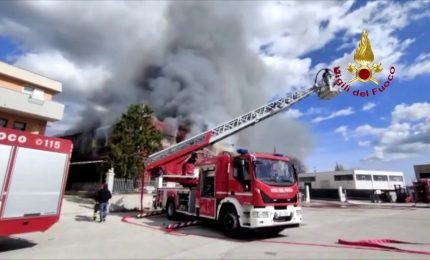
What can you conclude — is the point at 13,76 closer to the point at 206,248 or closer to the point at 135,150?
the point at 135,150

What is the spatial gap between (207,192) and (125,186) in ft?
36.5

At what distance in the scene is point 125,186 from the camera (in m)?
20.2

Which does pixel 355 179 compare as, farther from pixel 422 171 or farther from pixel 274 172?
pixel 274 172

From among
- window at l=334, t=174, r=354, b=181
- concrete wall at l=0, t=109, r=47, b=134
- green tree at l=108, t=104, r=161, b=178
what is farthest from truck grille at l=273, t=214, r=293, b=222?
window at l=334, t=174, r=354, b=181

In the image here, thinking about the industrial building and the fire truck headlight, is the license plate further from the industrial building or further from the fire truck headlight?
the industrial building

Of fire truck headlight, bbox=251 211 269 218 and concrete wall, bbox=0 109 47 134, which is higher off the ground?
concrete wall, bbox=0 109 47 134

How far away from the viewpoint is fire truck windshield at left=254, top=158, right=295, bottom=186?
886 centimetres

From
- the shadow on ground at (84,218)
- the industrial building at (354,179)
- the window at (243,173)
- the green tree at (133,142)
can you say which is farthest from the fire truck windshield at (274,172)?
the industrial building at (354,179)

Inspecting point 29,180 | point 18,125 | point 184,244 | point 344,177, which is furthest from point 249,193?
point 344,177

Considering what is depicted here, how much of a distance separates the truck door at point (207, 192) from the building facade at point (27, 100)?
55.6 ft

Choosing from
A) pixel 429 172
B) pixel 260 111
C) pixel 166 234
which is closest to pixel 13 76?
pixel 260 111

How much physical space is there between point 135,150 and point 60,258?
56.2 feet

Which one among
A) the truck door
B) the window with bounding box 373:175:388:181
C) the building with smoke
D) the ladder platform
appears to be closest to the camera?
the truck door

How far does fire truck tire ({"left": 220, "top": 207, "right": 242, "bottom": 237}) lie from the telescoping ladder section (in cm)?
563
